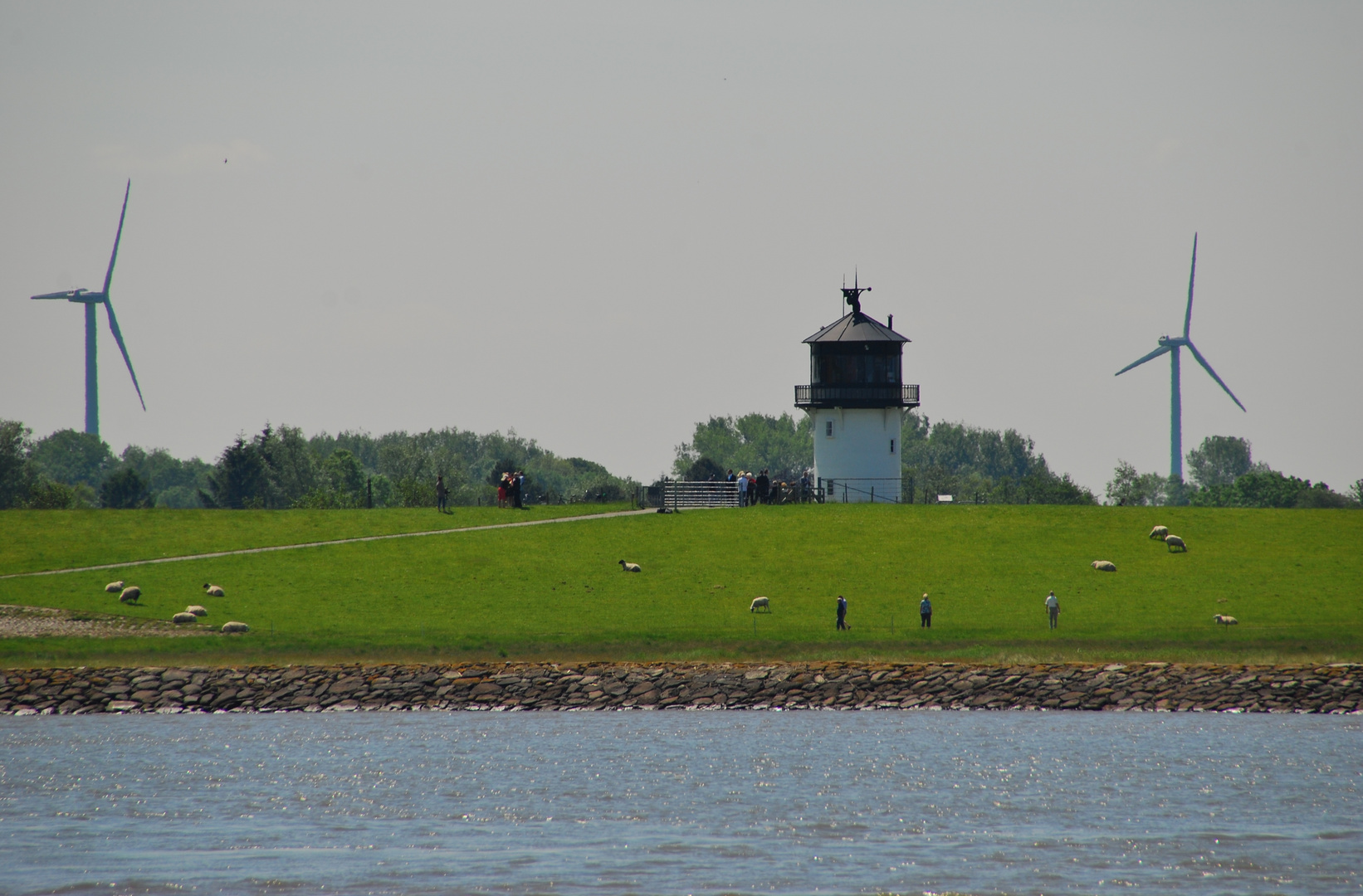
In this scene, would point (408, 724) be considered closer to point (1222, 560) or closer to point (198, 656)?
point (198, 656)

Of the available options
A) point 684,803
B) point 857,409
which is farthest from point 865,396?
point 684,803

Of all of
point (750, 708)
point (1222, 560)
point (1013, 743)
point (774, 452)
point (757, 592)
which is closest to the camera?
point (1013, 743)

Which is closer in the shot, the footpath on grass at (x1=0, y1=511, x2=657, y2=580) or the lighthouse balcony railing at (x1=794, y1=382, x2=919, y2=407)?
the footpath on grass at (x1=0, y1=511, x2=657, y2=580)

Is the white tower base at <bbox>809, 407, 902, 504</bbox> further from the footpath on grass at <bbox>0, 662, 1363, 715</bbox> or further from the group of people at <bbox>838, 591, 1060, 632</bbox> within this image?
the footpath on grass at <bbox>0, 662, 1363, 715</bbox>

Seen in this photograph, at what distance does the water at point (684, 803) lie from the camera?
21.2 meters

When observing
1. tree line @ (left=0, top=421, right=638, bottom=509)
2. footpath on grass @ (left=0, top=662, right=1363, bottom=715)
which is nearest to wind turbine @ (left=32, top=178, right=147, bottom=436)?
tree line @ (left=0, top=421, right=638, bottom=509)

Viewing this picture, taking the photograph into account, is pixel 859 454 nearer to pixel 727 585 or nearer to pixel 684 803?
pixel 727 585

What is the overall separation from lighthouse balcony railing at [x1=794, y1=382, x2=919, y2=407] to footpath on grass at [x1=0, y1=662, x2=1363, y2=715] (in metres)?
31.8

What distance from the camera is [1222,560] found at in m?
52.4

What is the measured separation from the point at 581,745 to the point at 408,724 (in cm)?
576

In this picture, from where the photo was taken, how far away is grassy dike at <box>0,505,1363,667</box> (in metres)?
41.8

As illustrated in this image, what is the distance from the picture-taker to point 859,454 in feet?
234

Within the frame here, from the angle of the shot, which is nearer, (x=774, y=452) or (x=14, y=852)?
(x=14, y=852)

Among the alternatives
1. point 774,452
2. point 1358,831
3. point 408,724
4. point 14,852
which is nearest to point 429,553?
point 408,724
